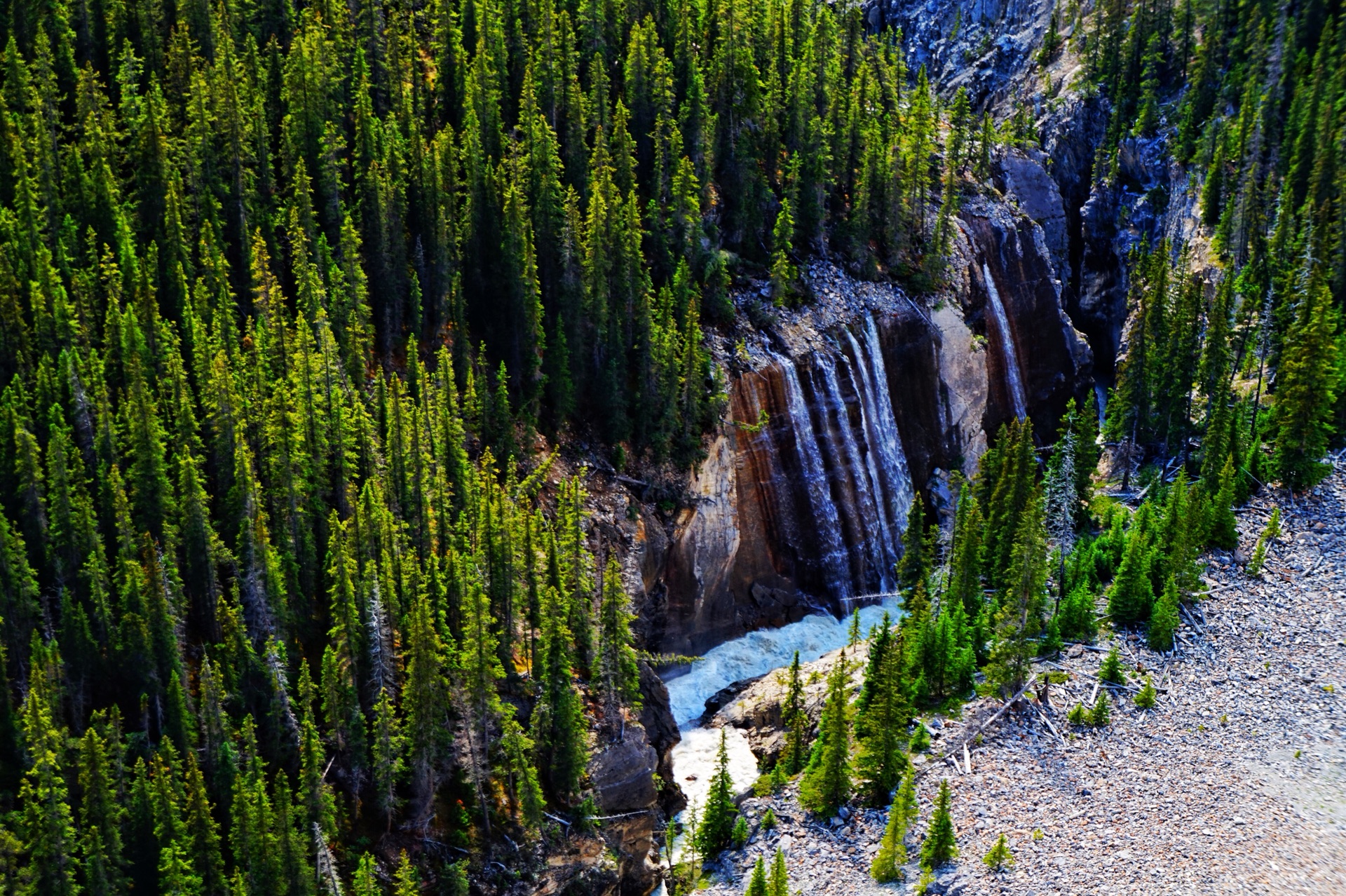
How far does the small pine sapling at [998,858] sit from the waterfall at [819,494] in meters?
33.0

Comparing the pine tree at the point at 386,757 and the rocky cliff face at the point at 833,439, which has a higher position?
the rocky cliff face at the point at 833,439

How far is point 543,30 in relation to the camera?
90812 mm

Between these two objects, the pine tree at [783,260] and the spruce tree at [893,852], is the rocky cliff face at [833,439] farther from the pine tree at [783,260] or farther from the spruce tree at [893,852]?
the spruce tree at [893,852]

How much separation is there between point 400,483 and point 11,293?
65.8ft

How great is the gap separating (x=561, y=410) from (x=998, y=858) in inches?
1486

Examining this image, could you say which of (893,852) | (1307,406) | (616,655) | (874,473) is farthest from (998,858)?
(1307,406)

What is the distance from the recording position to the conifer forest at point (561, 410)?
5184 cm

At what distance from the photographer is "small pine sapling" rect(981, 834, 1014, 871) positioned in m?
49.5

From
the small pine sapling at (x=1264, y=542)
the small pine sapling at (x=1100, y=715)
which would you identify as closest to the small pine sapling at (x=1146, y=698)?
the small pine sapling at (x=1100, y=715)

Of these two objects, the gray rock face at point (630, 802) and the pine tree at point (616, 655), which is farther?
the pine tree at point (616, 655)

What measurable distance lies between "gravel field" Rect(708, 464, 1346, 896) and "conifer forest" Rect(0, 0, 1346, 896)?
1.15 metres

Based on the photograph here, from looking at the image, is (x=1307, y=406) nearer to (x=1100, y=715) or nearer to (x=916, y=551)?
(x=916, y=551)

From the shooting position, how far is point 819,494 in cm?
8256

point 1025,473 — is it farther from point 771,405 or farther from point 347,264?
point 347,264
